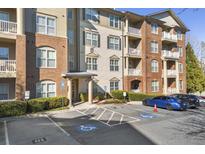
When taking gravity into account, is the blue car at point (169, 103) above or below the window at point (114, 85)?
below

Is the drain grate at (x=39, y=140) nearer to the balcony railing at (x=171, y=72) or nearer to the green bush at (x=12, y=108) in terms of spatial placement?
the green bush at (x=12, y=108)

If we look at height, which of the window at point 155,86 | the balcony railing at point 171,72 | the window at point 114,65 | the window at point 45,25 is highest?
the window at point 45,25

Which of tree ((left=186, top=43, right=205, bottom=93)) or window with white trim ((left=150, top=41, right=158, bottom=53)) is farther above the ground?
window with white trim ((left=150, top=41, right=158, bottom=53))

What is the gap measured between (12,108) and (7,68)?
12.6 feet

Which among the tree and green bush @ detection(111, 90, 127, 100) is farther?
the tree

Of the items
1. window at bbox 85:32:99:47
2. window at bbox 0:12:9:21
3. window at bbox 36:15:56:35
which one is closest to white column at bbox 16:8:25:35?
window at bbox 0:12:9:21

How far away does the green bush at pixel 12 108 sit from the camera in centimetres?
1570

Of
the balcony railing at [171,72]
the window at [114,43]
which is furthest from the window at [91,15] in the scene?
the balcony railing at [171,72]

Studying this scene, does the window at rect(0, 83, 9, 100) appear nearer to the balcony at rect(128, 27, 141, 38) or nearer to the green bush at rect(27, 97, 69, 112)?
the green bush at rect(27, 97, 69, 112)

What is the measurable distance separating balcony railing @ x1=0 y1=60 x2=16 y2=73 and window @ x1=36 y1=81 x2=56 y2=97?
2834 mm

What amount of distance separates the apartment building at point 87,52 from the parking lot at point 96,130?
16.2 ft

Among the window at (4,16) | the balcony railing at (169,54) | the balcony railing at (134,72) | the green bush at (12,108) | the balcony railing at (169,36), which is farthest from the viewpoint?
the balcony railing at (169,36)

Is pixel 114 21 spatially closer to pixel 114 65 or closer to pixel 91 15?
pixel 91 15

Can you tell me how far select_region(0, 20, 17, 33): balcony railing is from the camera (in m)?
17.7
